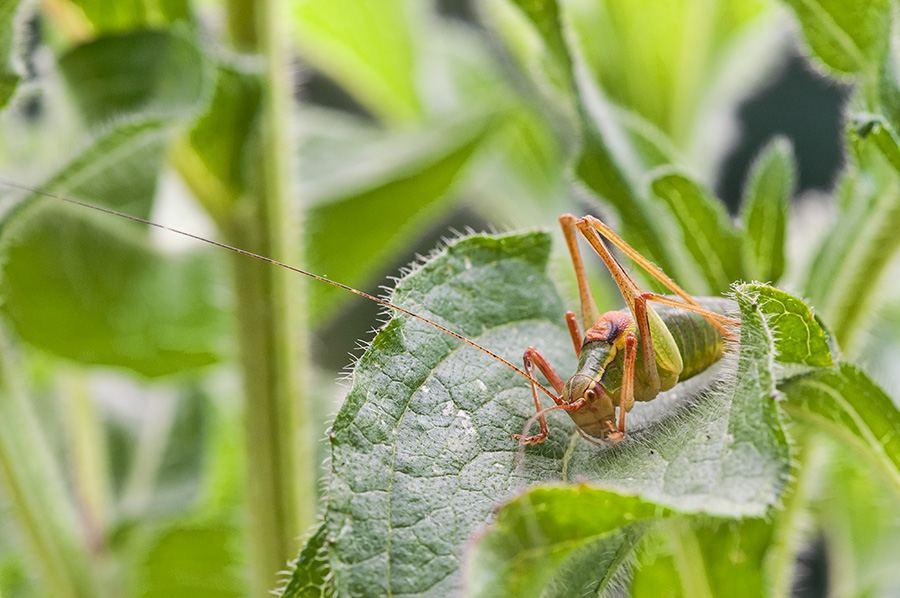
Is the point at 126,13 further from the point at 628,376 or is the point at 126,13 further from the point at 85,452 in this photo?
the point at 628,376

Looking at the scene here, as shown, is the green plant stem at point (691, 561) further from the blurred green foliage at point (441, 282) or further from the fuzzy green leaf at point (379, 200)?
the fuzzy green leaf at point (379, 200)

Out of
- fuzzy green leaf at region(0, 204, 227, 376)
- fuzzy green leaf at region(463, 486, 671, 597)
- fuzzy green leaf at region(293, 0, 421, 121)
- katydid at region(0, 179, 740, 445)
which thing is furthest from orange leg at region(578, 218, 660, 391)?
fuzzy green leaf at region(293, 0, 421, 121)

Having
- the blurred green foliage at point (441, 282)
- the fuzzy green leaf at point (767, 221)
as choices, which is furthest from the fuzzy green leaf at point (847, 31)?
the fuzzy green leaf at point (767, 221)

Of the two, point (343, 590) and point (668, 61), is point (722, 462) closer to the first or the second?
point (343, 590)

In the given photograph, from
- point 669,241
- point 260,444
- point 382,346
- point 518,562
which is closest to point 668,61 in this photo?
point 669,241

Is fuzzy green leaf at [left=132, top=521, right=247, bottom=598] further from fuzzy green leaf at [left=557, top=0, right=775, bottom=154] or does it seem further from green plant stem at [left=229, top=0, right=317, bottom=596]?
fuzzy green leaf at [left=557, top=0, right=775, bottom=154]

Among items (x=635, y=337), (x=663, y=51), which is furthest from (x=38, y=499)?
(x=663, y=51)

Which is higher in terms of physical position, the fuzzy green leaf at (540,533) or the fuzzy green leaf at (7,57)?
the fuzzy green leaf at (7,57)
